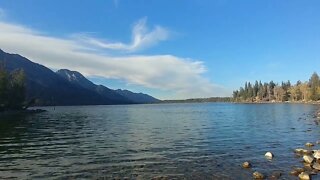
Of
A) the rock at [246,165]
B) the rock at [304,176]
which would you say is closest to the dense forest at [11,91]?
the rock at [246,165]

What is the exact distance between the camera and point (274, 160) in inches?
1502

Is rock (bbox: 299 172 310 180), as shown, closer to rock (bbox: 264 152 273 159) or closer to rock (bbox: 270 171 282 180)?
rock (bbox: 270 171 282 180)

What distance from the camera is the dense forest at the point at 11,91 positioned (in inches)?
6407

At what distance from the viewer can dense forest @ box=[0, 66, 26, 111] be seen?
162750 mm

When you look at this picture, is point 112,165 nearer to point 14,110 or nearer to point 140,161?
point 140,161

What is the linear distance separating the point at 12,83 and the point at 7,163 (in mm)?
161828

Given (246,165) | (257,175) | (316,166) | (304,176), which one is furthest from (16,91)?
(304,176)

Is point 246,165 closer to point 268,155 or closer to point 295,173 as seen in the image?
point 295,173

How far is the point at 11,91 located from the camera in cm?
17400

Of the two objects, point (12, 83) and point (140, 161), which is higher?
point (12, 83)

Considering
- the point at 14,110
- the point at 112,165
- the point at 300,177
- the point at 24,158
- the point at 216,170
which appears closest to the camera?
the point at 300,177

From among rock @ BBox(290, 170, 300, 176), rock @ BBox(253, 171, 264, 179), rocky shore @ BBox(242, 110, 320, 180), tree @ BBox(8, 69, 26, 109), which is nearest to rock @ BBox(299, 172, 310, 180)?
rocky shore @ BBox(242, 110, 320, 180)

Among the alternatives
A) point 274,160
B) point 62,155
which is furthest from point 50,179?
point 274,160

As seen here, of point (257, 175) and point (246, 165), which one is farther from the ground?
point (246, 165)
